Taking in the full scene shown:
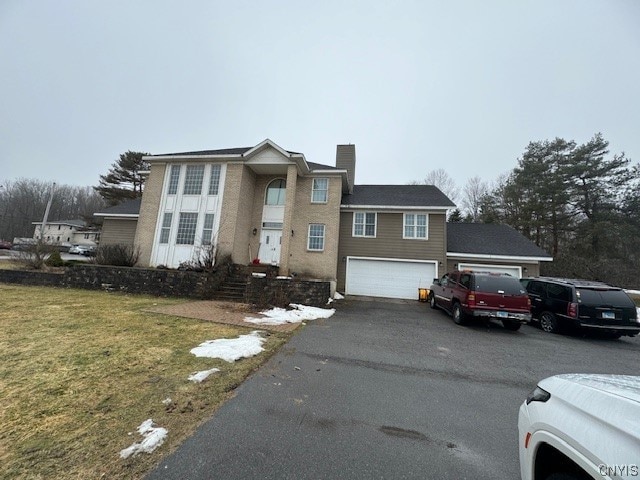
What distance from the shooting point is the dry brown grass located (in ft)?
7.44

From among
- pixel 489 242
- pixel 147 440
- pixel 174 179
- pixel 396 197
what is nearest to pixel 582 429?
pixel 147 440

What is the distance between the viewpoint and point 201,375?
3.94 metres

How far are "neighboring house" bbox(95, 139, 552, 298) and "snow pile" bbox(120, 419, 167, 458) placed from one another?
36.0ft

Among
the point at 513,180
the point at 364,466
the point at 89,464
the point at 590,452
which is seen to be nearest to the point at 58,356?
the point at 89,464

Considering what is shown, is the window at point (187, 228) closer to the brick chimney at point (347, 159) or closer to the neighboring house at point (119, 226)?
the neighboring house at point (119, 226)

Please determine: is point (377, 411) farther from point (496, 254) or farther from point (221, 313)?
point (496, 254)

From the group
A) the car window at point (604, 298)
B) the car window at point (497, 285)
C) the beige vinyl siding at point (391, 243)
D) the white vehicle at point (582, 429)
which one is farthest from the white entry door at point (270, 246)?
the white vehicle at point (582, 429)

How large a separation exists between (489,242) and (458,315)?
9.62 meters

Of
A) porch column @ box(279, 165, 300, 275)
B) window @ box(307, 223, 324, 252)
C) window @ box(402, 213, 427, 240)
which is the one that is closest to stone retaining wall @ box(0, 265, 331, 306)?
porch column @ box(279, 165, 300, 275)

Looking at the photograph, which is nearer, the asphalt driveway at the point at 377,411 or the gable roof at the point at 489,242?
the asphalt driveway at the point at 377,411

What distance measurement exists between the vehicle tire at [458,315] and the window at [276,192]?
35.4ft

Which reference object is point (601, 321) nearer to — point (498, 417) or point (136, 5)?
point (498, 417)

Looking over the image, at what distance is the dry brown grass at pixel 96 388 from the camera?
7.44 feet

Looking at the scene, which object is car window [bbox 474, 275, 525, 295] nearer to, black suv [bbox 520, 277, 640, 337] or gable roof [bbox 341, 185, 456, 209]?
black suv [bbox 520, 277, 640, 337]
